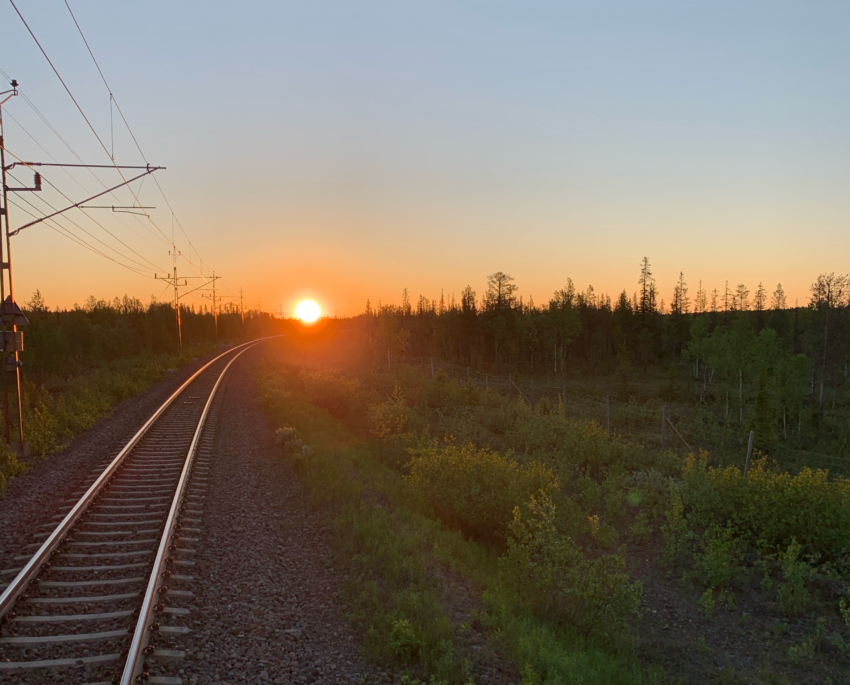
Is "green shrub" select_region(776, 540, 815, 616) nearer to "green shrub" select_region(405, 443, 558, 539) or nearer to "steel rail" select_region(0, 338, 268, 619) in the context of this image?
"green shrub" select_region(405, 443, 558, 539)

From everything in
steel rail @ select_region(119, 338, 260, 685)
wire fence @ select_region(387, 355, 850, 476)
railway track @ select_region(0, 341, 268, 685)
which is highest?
steel rail @ select_region(119, 338, 260, 685)

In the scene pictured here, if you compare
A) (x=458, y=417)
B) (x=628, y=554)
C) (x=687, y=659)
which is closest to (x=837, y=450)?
(x=458, y=417)

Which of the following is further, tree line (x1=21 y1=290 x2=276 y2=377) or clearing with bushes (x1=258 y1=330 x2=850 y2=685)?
tree line (x1=21 y1=290 x2=276 y2=377)

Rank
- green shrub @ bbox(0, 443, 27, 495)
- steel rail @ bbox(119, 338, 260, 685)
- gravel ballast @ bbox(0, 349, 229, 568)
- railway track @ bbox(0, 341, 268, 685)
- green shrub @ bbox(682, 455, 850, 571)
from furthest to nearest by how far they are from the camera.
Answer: green shrub @ bbox(0, 443, 27, 495), green shrub @ bbox(682, 455, 850, 571), gravel ballast @ bbox(0, 349, 229, 568), railway track @ bbox(0, 341, 268, 685), steel rail @ bbox(119, 338, 260, 685)

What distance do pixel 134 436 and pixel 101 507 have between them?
590cm

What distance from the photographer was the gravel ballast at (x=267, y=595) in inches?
194

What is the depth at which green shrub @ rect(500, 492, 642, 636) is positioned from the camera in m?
6.55

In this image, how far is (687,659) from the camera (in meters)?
6.35

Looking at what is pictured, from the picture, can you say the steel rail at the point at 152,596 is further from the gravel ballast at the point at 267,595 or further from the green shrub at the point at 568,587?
the green shrub at the point at 568,587

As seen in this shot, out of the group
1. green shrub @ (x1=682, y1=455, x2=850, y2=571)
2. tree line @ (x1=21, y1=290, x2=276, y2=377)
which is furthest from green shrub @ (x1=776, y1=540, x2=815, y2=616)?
tree line @ (x1=21, y1=290, x2=276, y2=377)

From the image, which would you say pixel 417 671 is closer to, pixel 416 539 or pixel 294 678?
pixel 294 678

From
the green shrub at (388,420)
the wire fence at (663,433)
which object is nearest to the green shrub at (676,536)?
the wire fence at (663,433)

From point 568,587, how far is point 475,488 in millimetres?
2954

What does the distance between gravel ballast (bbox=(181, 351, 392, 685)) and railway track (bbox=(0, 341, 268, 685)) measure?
0.28 metres
